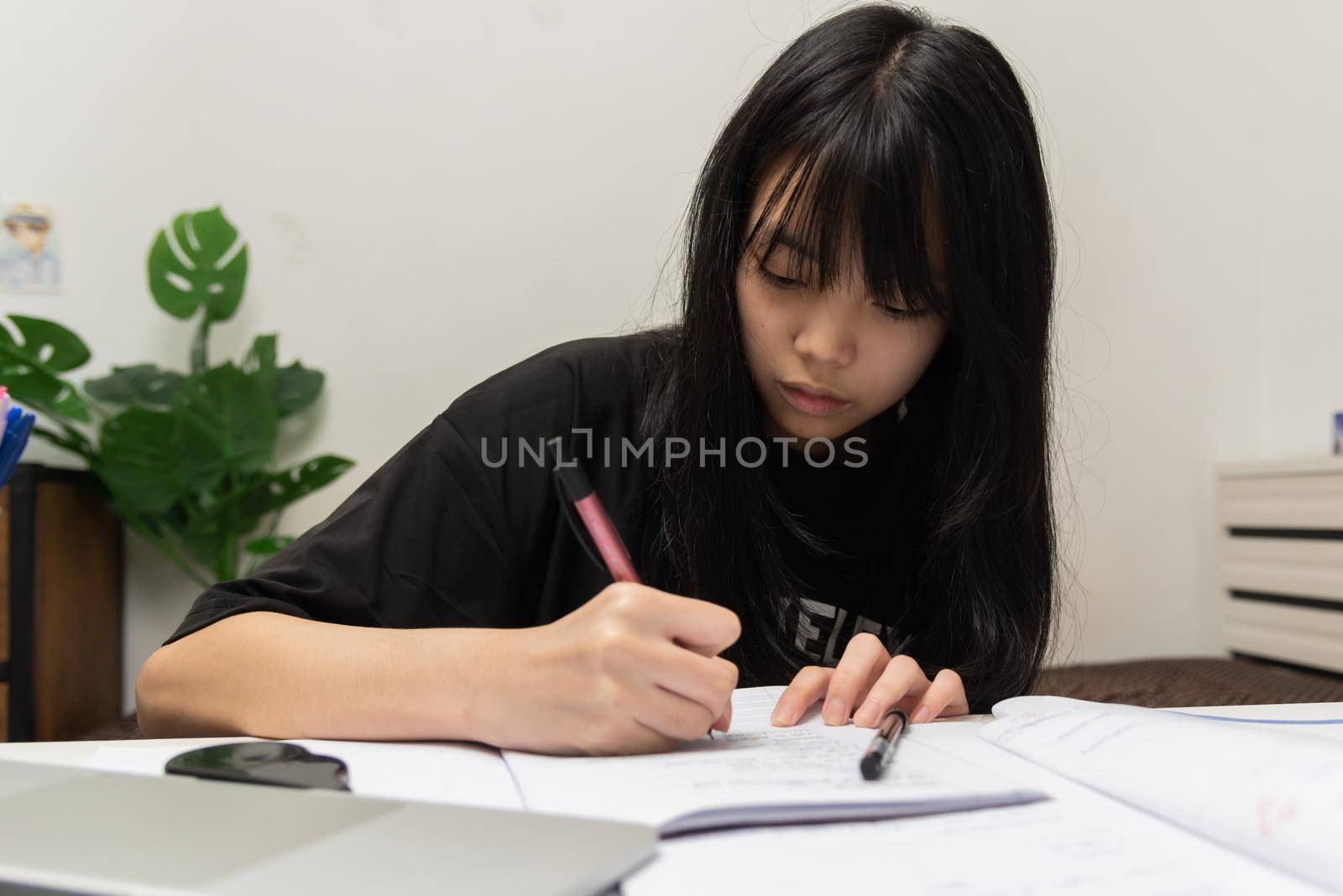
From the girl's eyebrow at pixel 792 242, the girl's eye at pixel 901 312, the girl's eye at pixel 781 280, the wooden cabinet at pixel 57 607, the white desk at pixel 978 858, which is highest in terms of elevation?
the girl's eyebrow at pixel 792 242

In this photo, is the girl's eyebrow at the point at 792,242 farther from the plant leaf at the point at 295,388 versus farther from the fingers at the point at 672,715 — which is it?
the plant leaf at the point at 295,388

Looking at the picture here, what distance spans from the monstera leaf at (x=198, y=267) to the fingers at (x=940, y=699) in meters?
1.65

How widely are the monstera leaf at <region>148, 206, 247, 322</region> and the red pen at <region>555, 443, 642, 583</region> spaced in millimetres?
1588

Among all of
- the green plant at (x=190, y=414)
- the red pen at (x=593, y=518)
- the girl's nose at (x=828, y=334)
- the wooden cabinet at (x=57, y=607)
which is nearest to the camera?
the red pen at (x=593, y=518)

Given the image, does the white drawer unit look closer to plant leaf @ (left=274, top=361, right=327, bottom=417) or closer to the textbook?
the textbook

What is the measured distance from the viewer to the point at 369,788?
451 mm

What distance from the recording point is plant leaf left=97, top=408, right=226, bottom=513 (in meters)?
1.75

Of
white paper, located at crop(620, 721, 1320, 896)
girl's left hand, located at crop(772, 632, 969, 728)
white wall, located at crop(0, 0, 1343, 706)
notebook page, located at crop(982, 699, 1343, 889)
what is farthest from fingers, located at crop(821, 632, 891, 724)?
white wall, located at crop(0, 0, 1343, 706)

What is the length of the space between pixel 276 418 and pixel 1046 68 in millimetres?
1860

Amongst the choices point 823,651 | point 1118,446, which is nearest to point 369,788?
point 823,651

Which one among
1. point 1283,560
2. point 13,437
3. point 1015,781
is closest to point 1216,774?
point 1015,781

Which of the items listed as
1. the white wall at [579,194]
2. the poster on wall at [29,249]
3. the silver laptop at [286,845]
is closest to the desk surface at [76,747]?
the silver laptop at [286,845]

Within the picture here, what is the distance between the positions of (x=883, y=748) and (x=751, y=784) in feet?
0.28

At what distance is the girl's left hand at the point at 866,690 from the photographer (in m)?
0.63
